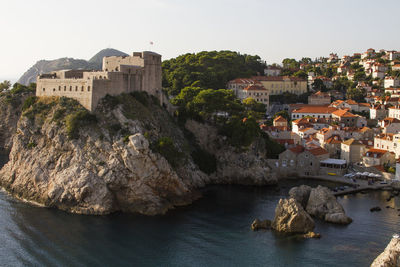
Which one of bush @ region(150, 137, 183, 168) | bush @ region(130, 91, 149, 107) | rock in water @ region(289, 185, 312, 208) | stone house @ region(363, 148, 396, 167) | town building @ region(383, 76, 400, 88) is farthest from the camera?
town building @ region(383, 76, 400, 88)

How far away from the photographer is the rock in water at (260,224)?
117 feet

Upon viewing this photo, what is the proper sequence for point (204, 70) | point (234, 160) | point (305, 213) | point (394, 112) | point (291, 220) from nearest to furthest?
point (291, 220)
point (305, 213)
point (234, 160)
point (394, 112)
point (204, 70)

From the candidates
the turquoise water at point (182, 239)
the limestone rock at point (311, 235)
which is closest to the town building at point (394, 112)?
the turquoise water at point (182, 239)

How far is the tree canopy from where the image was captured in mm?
79312

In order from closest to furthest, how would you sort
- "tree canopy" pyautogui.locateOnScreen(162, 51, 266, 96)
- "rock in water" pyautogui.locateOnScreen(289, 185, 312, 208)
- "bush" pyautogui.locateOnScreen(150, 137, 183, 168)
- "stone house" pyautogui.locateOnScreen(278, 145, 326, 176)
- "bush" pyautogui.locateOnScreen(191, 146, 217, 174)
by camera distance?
"rock in water" pyautogui.locateOnScreen(289, 185, 312, 208) → "bush" pyautogui.locateOnScreen(150, 137, 183, 168) → "bush" pyautogui.locateOnScreen(191, 146, 217, 174) → "stone house" pyautogui.locateOnScreen(278, 145, 326, 176) → "tree canopy" pyautogui.locateOnScreen(162, 51, 266, 96)

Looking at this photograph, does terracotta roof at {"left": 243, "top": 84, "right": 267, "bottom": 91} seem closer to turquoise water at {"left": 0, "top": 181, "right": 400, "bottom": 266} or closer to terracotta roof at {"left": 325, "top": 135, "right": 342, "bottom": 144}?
terracotta roof at {"left": 325, "top": 135, "right": 342, "bottom": 144}

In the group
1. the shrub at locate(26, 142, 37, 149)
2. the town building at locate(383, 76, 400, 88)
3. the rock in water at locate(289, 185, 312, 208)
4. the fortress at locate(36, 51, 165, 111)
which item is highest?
the town building at locate(383, 76, 400, 88)

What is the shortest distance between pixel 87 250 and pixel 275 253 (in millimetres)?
12774

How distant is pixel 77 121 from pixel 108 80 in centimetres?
531

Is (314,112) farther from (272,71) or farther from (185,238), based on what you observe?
(185,238)

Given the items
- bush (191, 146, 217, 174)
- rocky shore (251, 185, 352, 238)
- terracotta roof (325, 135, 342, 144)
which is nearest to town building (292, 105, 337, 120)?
terracotta roof (325, 135, 342, 144)

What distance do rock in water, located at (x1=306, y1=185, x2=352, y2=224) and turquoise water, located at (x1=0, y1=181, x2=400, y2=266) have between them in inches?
35.5

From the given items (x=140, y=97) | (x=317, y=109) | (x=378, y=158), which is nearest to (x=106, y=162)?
(x=140, y=97)

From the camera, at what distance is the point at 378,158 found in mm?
52219
